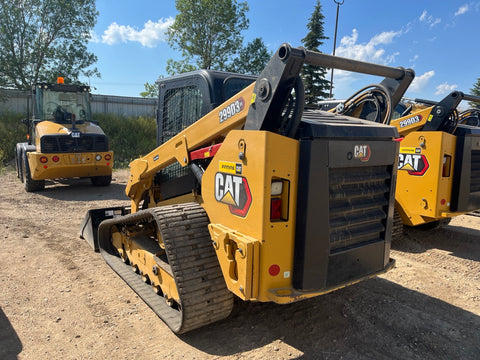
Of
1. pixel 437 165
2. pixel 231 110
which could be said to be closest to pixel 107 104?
pixel 437 165

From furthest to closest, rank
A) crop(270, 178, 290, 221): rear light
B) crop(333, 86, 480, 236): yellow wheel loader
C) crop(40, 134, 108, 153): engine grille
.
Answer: crop(40, 134, 108, 153): engine grille
crop(333, 86, 480, 236): yellow wheel loader
crop(270, 178, 290, 221): rear light

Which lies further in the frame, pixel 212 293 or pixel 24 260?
pixel 24 260

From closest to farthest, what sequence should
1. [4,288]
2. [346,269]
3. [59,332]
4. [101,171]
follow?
1. [346,269]
2. [59,332]
3. [4,288]
4. [101,171]

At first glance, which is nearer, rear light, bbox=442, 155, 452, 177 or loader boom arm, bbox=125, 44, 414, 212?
loader boom arm, bbox=125, 44, 414, 212

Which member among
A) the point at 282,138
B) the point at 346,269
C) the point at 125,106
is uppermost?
the point at 125,106

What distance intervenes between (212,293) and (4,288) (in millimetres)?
2546

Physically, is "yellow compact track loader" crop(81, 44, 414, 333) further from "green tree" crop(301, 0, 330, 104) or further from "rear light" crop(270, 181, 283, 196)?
"green tree" crop(301, 0, 330, 104)

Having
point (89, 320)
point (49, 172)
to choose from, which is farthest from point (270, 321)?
point (49, 172)

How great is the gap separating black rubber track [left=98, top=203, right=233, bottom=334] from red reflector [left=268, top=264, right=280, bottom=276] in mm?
596

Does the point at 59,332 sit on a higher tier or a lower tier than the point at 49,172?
lower

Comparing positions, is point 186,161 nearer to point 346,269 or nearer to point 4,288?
point 346,269

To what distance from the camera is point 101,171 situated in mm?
9891

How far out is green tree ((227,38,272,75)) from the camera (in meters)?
26.4

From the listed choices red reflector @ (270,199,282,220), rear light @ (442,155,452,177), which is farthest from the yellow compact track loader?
rear light @ (442,155,452,177)
